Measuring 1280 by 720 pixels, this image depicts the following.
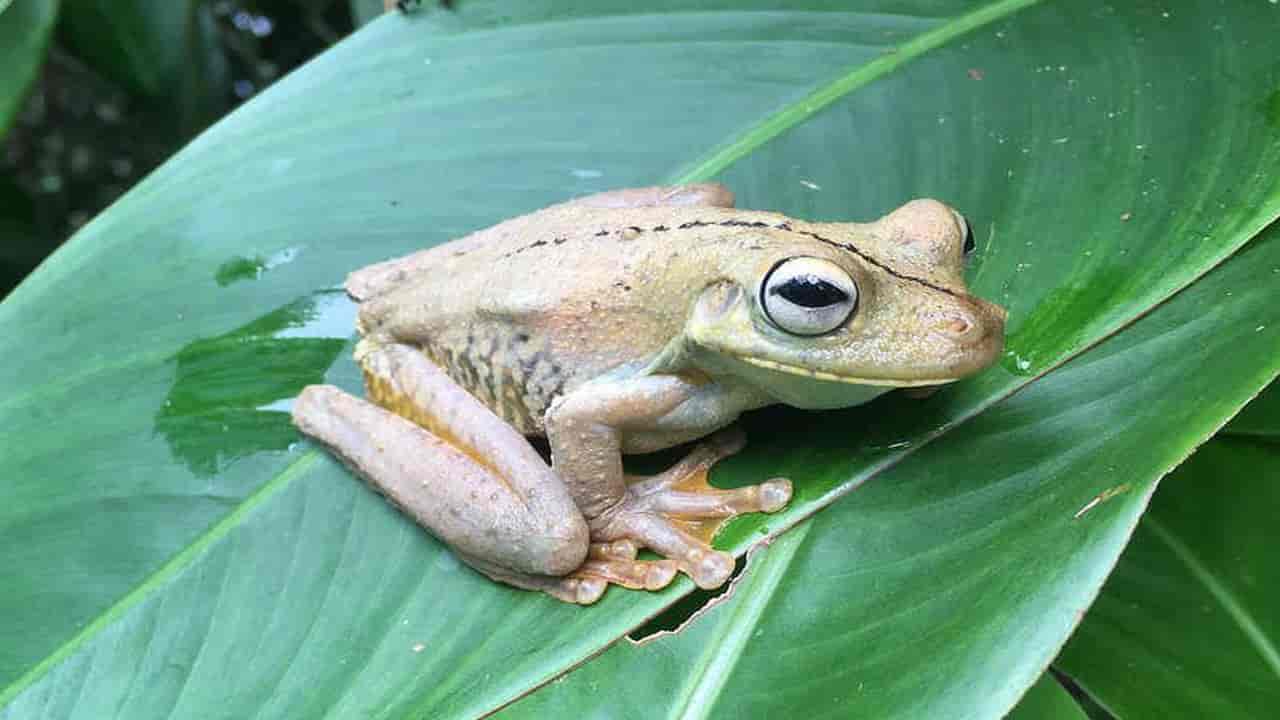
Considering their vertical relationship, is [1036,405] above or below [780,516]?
above

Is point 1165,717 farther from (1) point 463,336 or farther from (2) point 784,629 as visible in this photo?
(1) point 463,336

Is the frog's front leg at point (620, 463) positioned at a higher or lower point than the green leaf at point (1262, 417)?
lower

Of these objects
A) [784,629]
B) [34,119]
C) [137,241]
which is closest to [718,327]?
[784,629]

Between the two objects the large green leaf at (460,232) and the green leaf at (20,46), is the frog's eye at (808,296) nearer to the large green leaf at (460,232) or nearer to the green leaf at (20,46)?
the large green leaf at (460,232)

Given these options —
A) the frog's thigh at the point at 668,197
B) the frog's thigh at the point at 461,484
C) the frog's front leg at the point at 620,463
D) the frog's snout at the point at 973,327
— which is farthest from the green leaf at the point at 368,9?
the frog's snout at the point at 973,327

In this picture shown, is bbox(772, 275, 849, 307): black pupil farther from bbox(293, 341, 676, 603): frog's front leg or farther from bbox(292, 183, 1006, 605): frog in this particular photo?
bbox(293, 341, 676, 603): frog's front leg

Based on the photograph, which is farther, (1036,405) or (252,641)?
(252,641)
